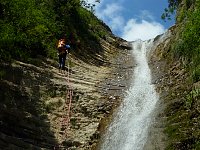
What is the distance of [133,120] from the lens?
18.3 metres

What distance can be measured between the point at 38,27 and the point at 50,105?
6074mm

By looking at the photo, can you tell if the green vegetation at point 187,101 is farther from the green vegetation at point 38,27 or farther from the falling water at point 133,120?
the green vegetation at point 38,27

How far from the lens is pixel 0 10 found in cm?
1964

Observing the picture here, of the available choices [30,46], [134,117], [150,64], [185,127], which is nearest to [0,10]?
[30,46]

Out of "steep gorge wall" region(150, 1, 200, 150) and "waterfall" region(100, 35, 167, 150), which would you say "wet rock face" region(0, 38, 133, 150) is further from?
"steep gorge wall" region(150, 1, 200, 150)

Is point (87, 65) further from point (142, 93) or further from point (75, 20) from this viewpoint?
point (75, 20)

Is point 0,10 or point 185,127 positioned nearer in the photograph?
point 185,127

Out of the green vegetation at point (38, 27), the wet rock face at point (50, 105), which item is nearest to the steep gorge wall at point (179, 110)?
the wet rock face at point (50, 105)

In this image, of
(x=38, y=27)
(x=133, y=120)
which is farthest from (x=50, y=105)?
(x=38, y=27)

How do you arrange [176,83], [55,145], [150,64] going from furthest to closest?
1. [150,64]
2. [176,83]
3. [55,145]

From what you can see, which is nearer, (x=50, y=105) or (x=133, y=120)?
(x=133, y=120)

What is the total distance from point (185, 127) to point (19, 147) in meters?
5.59

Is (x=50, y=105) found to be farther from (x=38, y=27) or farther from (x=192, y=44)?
(x=192, y=44)

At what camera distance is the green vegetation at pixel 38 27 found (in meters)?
19.4
